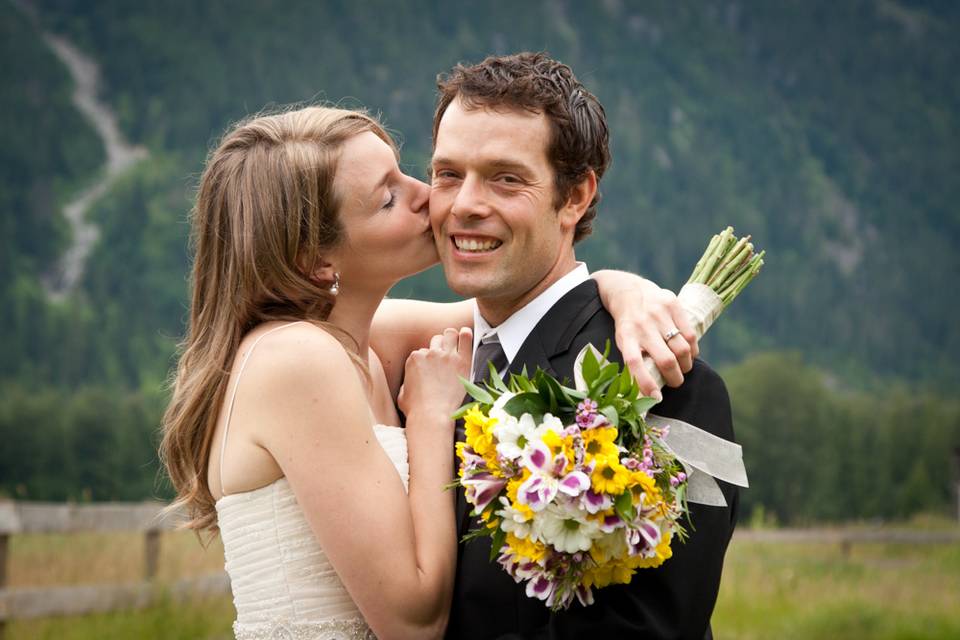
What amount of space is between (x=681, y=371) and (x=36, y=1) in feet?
592

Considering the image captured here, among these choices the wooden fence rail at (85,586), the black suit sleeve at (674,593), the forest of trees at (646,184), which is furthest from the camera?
the forest of trees at (646,184)

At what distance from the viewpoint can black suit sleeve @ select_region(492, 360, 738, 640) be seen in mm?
3982

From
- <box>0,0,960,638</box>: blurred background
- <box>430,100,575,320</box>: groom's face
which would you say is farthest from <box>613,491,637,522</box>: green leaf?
<box>0,0,960,638</box>: blurred background

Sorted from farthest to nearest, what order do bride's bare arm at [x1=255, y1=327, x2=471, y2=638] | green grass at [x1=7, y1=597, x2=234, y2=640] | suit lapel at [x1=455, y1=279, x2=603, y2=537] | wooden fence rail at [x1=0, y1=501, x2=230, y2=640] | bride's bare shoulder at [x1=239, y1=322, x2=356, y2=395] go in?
green grass at [x1=7, y1=597, x2=234, y2=640], wooden fence rail at [x1=0, y1=501, x2=230, y2=640], suit lapel at [x1=455, y1=279, x2=603, y2=537], bride's bare shoulder at [x1=239, y1=322, x2=356, y2=395], bride's bare arm at [x1=255, y1=327, x2=471, y2=638]

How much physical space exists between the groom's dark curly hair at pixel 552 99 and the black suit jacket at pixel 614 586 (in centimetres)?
67

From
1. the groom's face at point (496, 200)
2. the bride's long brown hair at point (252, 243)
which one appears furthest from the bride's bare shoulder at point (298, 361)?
the groom's face at point (496, 200)

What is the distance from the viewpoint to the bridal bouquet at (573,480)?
352 centimetres

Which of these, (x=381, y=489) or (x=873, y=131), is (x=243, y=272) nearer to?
(x=381, y=489)

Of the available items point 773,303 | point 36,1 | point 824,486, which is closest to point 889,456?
point 824,486

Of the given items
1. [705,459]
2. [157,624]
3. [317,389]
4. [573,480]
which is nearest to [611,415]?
[573,480]

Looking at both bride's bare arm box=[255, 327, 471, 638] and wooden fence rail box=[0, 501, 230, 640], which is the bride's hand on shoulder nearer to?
bride's bare arm box=[255, 327, 471, 638]

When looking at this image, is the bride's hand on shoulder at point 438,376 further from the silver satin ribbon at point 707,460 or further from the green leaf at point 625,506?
the green leaf at point 625,506

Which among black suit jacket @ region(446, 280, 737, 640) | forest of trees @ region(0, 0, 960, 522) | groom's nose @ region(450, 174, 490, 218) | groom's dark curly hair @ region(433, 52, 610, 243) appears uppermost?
groom's dark curly hair @ region(433, 52, 610, 243)

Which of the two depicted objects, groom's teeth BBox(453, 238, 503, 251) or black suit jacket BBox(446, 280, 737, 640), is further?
groom's teeth BBox(453, 238, 503, 251)
